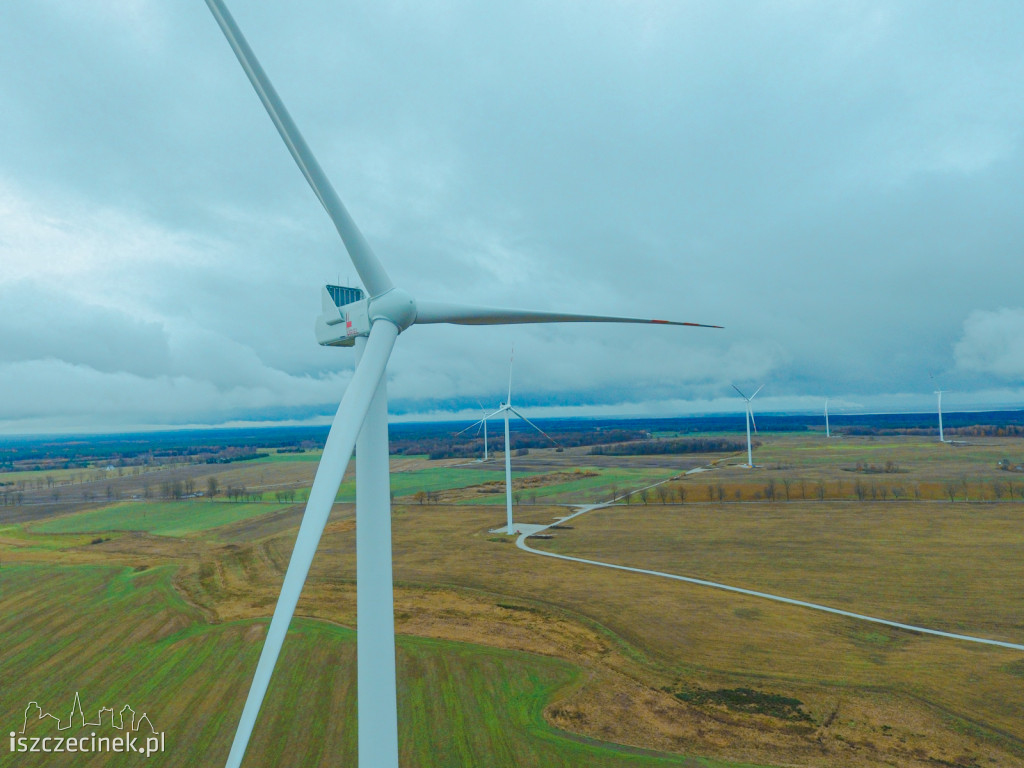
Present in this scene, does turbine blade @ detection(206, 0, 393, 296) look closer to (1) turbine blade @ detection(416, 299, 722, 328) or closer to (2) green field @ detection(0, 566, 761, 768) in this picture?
(1) turbine blade @ detection(416, 299, 722, 328)

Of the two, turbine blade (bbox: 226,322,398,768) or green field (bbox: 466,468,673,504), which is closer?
turbine blade (bbox: 226,322,398,768)

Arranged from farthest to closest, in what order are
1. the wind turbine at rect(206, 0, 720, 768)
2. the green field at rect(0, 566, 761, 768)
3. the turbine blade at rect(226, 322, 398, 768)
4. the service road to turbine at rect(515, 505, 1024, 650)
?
the service road to turbine at rect(515, 505, 1024, 650)
the green field at rect(0, 566, 761, 768)
the wind turbine at rect(206, 0, 720, 768)
the turbine blade at rect(226, 322, 398, 768)

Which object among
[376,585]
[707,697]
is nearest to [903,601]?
[707,697]

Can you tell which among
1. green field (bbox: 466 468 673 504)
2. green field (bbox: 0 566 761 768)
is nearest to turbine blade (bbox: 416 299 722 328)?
green field (bbox: 0 566 761 768)

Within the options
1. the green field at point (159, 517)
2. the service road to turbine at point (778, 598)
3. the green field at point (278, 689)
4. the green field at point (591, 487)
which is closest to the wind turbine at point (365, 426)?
the green field at point (278, 689)

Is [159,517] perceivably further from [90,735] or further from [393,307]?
[393,307]

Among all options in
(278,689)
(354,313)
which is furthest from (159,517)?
(354,313)

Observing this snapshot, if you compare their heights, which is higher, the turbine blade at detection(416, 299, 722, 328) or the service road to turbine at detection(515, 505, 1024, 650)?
the turbine blade at detection(416, 299, 722, 328)
